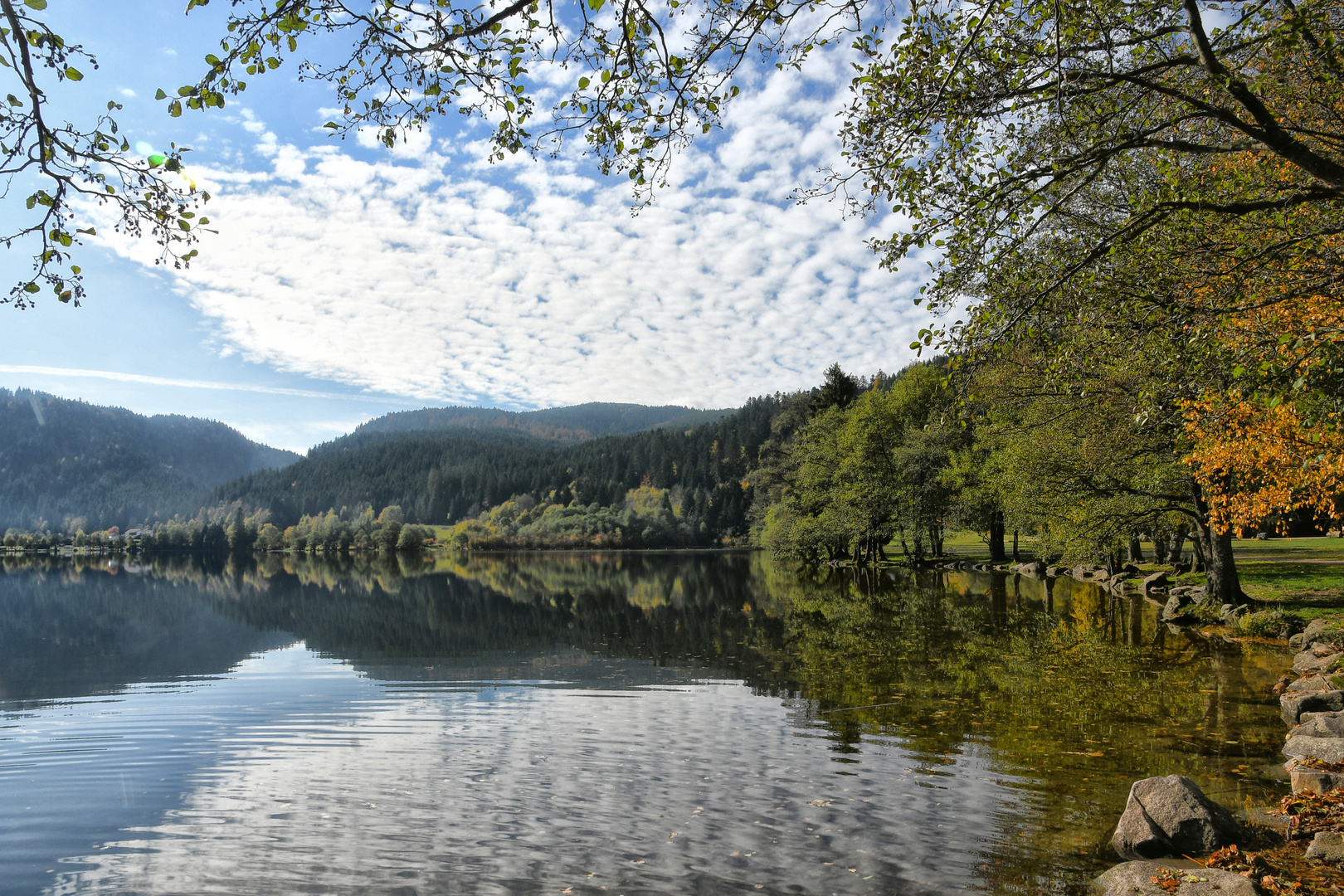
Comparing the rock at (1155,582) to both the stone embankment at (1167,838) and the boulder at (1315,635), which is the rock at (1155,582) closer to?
the boulder at (1315,635)

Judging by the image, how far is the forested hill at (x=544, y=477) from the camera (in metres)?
138

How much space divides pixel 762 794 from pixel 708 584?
119 feet

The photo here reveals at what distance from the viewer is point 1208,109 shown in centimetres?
609

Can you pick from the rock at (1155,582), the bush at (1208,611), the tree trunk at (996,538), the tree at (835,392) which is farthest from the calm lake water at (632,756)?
the tree at (835,392)

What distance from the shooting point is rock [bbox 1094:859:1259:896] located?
4980 millimetres

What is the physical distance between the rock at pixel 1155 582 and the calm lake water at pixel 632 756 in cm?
728

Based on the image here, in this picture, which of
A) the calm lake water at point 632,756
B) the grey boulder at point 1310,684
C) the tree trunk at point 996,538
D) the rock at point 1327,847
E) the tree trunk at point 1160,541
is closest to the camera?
the rock at point 1327,847

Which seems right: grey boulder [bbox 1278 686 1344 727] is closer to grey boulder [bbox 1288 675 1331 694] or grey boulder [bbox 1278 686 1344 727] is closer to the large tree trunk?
grey boulder [bbox 1288 675 1331 694]

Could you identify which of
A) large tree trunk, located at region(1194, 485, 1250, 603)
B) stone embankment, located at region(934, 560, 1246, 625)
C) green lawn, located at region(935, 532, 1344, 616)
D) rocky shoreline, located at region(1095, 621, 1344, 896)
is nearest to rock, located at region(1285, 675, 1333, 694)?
rocky shoreline, located at region(1095, 621, 1344, 896)

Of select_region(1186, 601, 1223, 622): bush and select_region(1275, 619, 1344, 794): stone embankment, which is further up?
A: select_region(1275, 619, 1344, 794): stone embankment

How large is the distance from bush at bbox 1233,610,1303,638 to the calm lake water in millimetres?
1257

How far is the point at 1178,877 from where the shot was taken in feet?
17.5

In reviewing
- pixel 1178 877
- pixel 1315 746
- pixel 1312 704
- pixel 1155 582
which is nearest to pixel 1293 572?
pixel 1155 582

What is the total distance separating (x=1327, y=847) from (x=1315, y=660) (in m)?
9.50
